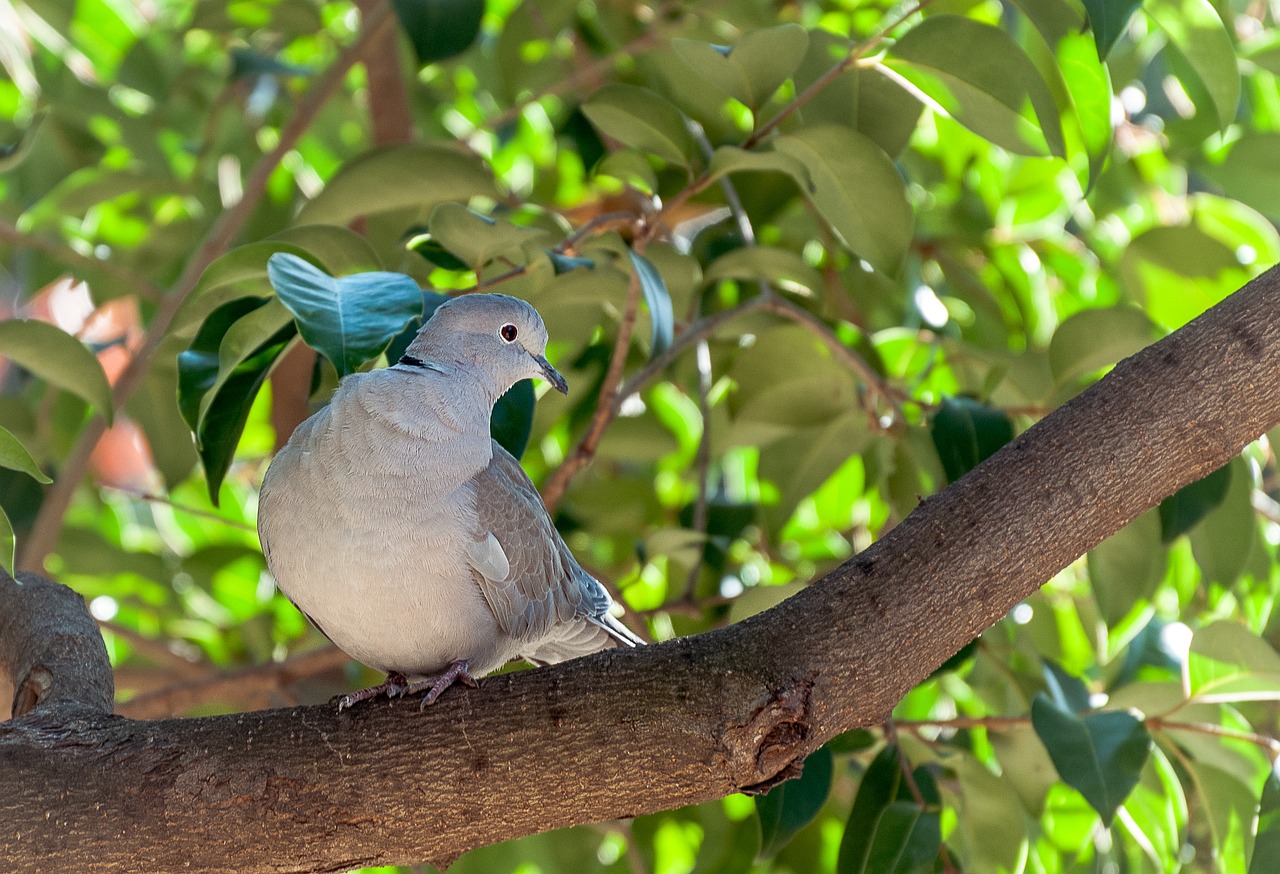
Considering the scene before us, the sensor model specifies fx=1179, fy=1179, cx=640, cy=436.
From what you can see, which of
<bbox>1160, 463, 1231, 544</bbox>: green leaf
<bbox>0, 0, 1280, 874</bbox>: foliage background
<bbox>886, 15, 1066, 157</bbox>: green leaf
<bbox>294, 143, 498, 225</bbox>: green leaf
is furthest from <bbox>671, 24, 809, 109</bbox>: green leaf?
<bbox>1160, 463, 1231, 544</bbox>: green leaf

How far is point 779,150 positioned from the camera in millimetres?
1457

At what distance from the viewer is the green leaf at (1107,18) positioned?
1247mm

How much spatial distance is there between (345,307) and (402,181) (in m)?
0.53

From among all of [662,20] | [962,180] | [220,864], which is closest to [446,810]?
[220,864]

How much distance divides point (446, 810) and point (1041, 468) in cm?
67

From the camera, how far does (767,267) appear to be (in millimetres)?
1726

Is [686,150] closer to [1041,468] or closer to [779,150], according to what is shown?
[779,150]

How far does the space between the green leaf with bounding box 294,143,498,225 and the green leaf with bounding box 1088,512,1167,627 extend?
97 centimetres

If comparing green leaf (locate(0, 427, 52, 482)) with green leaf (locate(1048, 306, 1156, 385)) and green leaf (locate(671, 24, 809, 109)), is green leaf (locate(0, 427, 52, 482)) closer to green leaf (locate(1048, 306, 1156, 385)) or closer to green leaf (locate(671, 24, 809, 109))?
green leaf (locate(671, 24, 809, 109))

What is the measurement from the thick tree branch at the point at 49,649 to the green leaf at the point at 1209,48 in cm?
156

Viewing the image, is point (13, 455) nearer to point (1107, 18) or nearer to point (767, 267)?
point (767, 267)

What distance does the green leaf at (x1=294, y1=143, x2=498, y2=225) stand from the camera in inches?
62.9

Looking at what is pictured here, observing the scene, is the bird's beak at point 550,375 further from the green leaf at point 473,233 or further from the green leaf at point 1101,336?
the green leaf at point 1101,336

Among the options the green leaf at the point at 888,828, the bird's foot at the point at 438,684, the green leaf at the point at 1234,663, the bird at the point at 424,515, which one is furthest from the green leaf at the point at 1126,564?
the bird's foot at the point at 438,684
